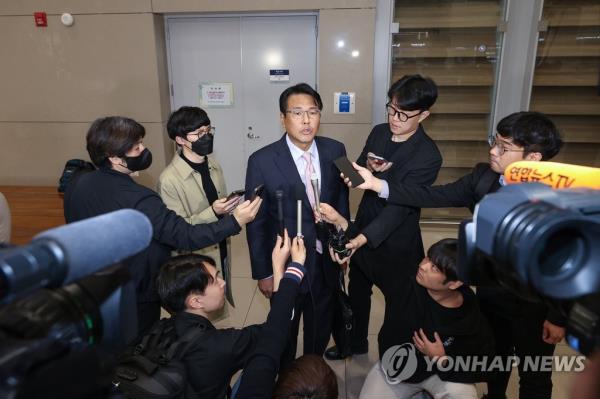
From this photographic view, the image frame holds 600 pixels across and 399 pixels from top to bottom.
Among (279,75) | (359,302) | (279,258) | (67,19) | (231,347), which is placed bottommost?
(359,302)

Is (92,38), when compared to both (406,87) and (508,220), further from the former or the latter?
(508,220)

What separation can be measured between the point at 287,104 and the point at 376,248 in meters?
0.86

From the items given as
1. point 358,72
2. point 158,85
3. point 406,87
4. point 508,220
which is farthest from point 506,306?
point 158,85

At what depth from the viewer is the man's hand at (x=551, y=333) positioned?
5.31 feet

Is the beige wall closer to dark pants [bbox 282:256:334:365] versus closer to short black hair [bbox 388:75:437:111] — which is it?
short black hair [bbox 388:75:437:111]

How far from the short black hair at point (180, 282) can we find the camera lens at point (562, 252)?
118cm

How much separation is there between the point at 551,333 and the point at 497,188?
0.61 meters

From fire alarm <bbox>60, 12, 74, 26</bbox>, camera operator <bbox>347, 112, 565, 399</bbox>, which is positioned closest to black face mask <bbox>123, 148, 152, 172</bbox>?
camera operator <bbox>347, 112, 565, 399</bbox>

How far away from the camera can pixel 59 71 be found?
430 centimetres

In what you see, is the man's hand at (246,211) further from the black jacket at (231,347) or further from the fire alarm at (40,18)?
the fire alarm at (40,18)

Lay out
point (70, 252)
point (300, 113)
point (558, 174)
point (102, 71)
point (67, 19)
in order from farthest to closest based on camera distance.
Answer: point (102, 71) < point (67, 19) < point (300, 113) < point (558, 174) < point (70, 252)

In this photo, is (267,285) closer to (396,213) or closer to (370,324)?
(396,213)

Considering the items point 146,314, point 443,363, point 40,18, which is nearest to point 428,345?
point 443,363

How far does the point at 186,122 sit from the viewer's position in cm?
220
